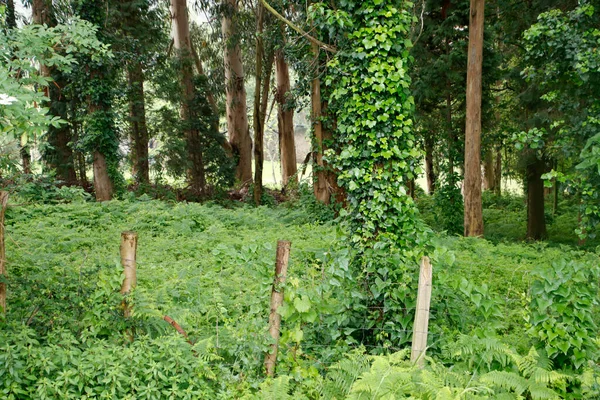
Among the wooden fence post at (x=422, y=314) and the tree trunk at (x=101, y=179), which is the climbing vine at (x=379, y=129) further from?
the tree trunk at (x=101, y=179)

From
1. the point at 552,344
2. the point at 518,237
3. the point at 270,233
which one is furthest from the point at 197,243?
the point at 518,237

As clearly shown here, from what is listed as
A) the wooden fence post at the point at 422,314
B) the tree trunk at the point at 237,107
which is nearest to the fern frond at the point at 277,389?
the wooden fence post at the point at 422,314

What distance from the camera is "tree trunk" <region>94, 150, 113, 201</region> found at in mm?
17094

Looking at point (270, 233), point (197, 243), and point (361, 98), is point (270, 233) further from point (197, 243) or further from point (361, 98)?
point (361, 98)

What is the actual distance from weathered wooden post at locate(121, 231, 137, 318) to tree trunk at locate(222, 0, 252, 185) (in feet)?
61.0

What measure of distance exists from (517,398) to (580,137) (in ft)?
23.5

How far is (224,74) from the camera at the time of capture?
2434cm

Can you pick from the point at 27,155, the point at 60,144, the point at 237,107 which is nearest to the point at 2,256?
the point at 27,155

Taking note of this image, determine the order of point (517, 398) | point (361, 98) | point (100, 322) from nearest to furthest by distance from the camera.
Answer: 1. point (517, 398)
2. point (100, 322)
3. point (361, 98)

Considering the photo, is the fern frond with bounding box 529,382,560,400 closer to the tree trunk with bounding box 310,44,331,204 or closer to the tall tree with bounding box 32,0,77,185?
the tree trunk with bounding box 310,44,331,204

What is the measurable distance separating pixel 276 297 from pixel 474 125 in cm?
968

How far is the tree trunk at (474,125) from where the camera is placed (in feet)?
40.7

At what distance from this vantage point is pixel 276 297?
4.80 meters

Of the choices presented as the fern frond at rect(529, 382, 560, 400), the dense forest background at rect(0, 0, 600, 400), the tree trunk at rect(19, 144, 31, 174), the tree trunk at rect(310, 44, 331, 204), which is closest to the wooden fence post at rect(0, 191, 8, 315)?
the dense forest background at rect(0, 0, 600, 400)
